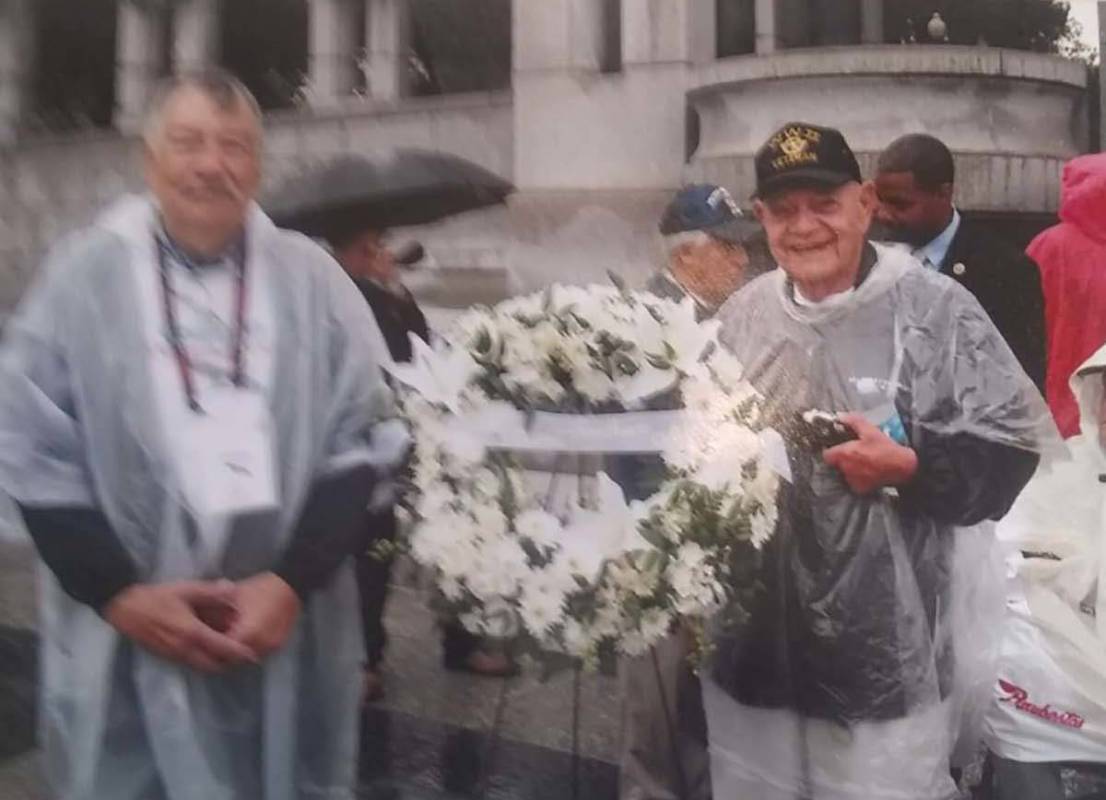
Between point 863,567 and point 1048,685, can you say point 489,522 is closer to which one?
point 863,567

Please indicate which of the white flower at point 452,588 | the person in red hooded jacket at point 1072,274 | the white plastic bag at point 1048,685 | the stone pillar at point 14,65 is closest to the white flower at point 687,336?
the white flower at point 452,588

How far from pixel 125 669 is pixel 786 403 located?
100 centimetres

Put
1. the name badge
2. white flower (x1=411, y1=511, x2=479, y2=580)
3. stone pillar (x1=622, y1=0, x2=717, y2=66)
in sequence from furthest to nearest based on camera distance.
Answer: stone pillar (x1=622, y1=0, x2=717, y2=66) → white flower (x1=411, y1=511, x2=479, y2=580) → the name badge

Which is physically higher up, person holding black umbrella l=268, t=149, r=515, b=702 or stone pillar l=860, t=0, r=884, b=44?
stone pillar l=860, t=0, r=884, b=44

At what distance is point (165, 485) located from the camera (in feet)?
5.51

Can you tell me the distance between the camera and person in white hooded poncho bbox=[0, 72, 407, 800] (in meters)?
1.68

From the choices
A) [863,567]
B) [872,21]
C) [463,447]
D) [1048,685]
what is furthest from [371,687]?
[872,21]

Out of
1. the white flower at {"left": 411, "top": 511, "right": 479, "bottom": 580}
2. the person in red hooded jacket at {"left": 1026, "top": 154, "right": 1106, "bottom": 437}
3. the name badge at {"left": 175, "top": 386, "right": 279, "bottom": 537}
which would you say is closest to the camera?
the name badge at {"left": 175, "top": 386, "right": 279, "bottom": 537}

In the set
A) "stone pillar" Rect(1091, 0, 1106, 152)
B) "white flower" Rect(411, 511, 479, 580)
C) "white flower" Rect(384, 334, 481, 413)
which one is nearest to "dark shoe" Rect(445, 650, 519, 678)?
"white flower" Rect(411, 511, 479, 580)

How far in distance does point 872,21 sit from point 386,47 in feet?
2.39

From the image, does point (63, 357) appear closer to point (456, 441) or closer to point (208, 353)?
point (208, 353)

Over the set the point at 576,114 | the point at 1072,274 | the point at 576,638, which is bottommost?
the point at 576,638

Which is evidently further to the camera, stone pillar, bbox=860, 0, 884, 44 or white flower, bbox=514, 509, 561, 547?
stone pillar, bbox=860, 0, 884, 44

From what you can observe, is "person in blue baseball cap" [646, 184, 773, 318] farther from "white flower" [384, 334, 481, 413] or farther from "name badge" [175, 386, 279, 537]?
"name badge" [175, 386, 279, 537]
